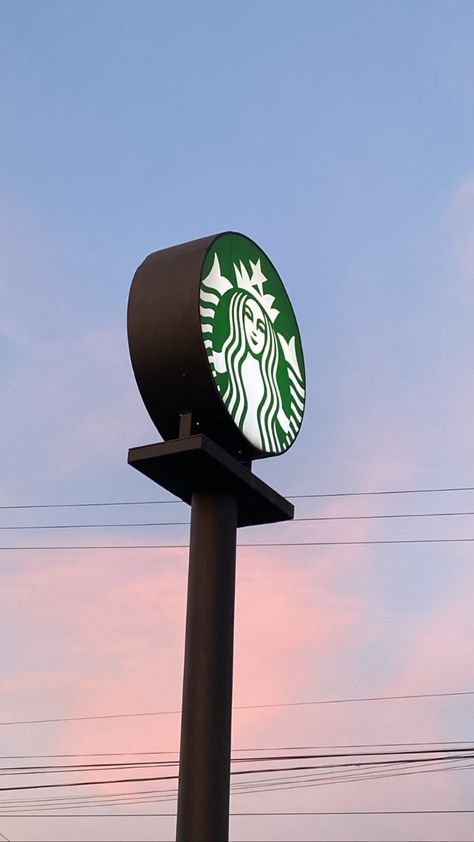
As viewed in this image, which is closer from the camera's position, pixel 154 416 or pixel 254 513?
pixel 154 416

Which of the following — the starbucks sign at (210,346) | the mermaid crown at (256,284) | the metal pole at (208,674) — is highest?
the mermaid crown at (256,284)

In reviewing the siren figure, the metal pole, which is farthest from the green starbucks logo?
the metal pole

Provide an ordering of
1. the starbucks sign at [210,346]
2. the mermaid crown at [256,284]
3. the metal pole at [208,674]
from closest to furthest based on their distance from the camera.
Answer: the metal pole at [208,674]
the starbucks sign at [210,346]
the mermaid crown at [256,284]

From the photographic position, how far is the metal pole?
17.0 ft

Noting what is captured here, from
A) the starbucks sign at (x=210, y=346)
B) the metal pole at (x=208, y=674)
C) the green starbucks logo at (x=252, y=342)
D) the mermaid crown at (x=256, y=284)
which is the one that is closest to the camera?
the metal pole at (x=208, y=674)

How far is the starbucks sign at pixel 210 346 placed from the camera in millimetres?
5742

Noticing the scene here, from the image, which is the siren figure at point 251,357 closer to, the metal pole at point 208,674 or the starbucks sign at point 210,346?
the starbucks sign at point 210,346

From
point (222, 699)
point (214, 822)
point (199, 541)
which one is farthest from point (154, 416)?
point (214, 822)

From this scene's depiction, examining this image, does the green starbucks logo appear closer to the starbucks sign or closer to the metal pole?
the starbucks sign

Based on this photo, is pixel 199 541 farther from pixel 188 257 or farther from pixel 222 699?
pixel 188 257

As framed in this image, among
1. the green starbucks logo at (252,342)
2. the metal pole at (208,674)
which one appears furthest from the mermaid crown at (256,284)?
the metal pole at (208,674)

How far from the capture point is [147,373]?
5852 mm

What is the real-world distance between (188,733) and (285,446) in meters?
1.95

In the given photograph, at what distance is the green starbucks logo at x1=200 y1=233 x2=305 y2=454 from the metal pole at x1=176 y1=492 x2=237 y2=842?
575 mm
